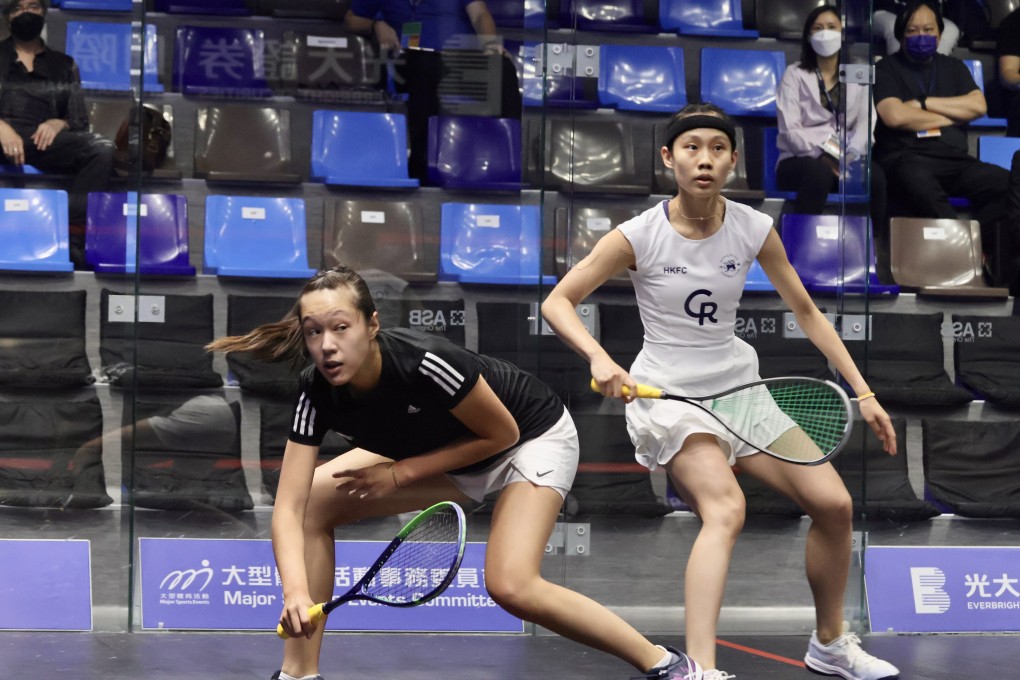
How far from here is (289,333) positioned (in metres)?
3.09

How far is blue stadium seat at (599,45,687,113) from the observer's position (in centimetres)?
523

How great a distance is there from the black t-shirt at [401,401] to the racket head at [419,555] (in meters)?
0.25

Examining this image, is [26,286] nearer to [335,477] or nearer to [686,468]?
[335,477]

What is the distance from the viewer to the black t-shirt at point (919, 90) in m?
5.82

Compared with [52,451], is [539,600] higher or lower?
lower

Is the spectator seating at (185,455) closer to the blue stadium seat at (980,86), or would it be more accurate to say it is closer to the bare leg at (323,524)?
the bare leg at (323,524)

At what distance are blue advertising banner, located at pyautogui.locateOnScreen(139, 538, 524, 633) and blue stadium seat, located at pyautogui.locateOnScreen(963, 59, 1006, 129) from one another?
3.02 m

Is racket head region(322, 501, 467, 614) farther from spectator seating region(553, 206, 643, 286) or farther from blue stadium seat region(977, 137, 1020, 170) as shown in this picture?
blue stadium seat region(977, 137, 1020, 170)

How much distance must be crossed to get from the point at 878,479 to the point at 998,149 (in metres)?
1.79

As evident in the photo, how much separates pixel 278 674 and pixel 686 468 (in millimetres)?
1126

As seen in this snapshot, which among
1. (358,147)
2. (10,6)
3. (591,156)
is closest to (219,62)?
(358,147)

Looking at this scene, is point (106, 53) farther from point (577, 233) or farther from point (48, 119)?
point (577, 233)

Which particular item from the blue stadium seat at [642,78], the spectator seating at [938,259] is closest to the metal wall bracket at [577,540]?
the blue stadium seat at [642,78]

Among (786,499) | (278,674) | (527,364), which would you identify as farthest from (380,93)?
(278,674)
